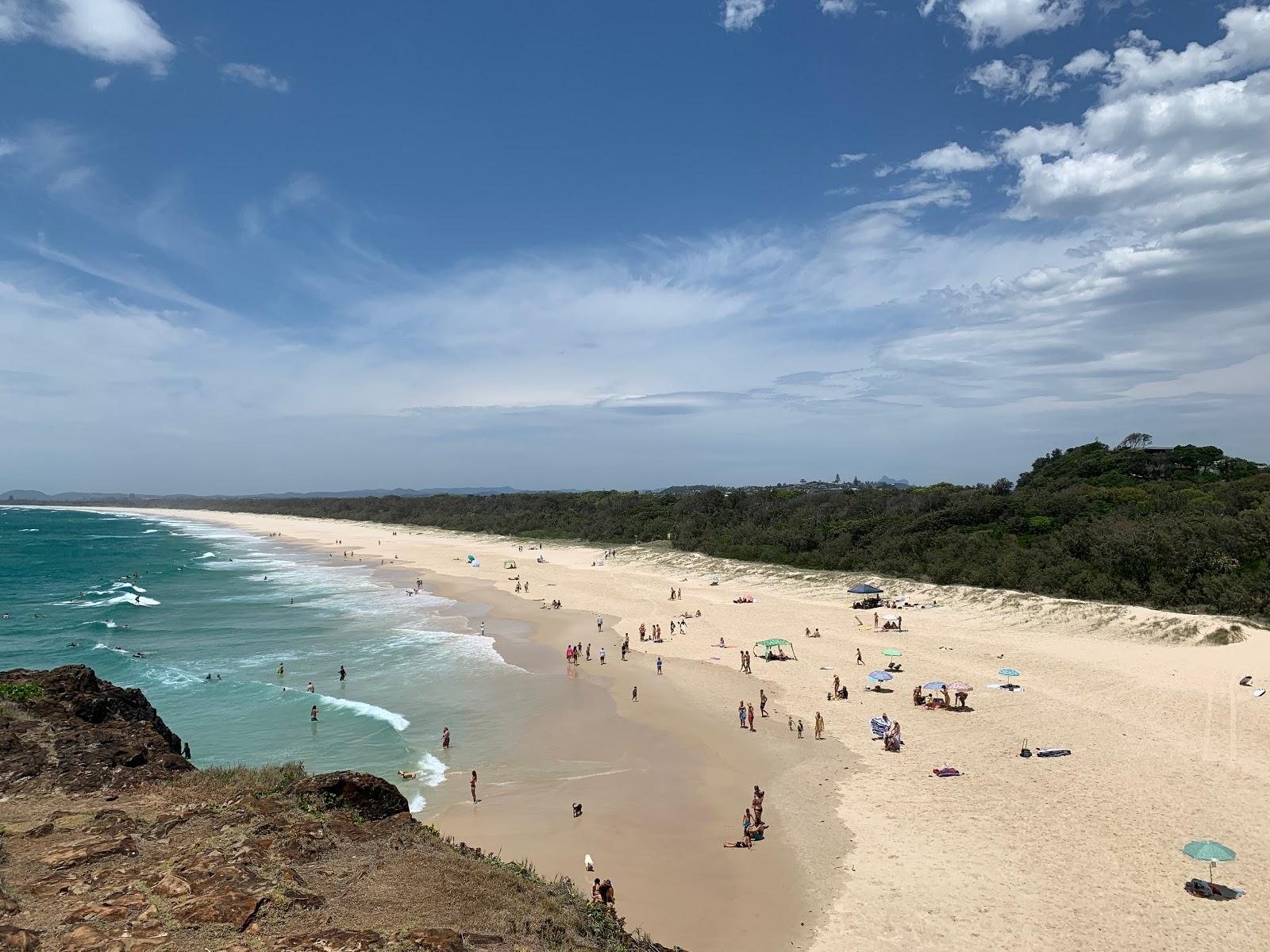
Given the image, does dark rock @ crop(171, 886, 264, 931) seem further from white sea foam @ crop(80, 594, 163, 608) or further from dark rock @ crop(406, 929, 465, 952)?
white sea foam @ crop(80, 594, 163, 608)

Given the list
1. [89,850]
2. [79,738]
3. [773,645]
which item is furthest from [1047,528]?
[89,850]

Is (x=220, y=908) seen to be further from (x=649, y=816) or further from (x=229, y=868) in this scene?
(x=649, y=816)

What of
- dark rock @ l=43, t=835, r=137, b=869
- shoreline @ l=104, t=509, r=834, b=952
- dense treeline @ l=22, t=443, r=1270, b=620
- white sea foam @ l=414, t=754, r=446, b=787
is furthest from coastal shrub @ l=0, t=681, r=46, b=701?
dense treeline @ l=22, t=443, r=1270, b=620

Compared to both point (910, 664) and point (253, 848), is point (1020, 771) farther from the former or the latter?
point (253, 848)

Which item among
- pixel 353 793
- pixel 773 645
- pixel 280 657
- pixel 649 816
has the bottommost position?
pixel 280 657

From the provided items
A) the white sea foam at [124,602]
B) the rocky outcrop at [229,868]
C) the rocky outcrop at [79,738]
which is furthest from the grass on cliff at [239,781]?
the white sea foam at [124,602]

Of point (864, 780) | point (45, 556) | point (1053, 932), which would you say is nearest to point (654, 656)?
point (864, 780)
